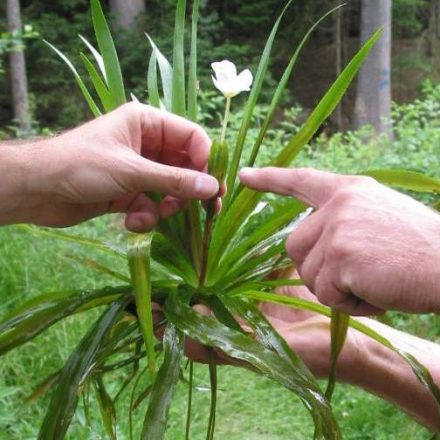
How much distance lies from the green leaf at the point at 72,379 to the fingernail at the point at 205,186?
0.96 feet

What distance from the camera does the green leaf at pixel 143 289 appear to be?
126cm

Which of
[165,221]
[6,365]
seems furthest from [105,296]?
[6,365]

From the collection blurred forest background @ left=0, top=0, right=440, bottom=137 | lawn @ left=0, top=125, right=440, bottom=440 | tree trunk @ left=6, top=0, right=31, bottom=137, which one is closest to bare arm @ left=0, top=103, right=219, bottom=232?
lawn @ left=0, top=125, right=440, bottom=440

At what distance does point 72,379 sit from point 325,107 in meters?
0.70

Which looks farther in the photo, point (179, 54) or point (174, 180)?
point (179, 54)

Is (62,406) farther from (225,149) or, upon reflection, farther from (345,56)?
(345,56)

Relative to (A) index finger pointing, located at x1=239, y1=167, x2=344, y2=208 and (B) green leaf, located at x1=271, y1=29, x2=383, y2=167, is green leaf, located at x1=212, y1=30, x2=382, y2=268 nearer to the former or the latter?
(B) green leaf, located at x1=271, y1=29, x2=383, y2=167

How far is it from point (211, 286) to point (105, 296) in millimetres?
220

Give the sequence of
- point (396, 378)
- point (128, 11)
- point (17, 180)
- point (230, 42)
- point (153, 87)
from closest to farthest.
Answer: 1. point (17, 180)
2. point (153, 87)
3. point (396, 378)
4. point (230, 42)
5. point (128, 11)

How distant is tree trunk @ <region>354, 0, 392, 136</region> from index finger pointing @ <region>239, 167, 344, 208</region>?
11.2 meters

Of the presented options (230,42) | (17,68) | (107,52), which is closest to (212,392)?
(107,52)

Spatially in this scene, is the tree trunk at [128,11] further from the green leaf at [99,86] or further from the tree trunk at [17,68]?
the green leaf at [99,86]

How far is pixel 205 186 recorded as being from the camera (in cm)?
137

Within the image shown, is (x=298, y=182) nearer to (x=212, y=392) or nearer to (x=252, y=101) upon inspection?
(x=252, y=101)
